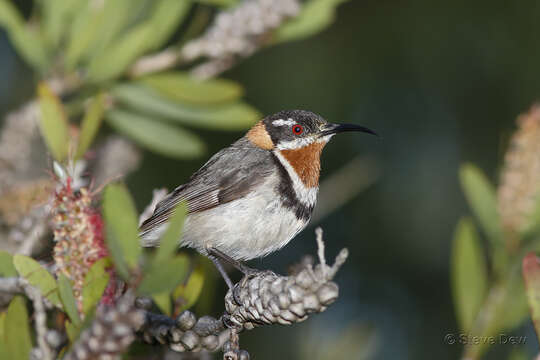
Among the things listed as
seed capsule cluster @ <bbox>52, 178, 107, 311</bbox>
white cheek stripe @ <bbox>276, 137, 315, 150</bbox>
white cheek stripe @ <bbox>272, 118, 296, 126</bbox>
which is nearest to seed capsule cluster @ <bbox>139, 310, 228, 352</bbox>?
seed capsule cluster @ <bbox>52, 178, 107, 311</bbox>

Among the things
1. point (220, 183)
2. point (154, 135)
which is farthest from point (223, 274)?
point (154, 135)

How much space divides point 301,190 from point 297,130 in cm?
47

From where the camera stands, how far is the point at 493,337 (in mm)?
2475

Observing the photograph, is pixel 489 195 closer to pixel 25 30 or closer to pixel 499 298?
pixel 499 298

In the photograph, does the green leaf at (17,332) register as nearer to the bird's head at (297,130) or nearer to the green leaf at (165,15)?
the green leaf at (165,15)

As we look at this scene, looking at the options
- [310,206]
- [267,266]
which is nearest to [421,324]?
[267,266]

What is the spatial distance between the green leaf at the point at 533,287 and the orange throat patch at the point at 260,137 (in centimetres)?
231

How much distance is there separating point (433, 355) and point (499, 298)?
2.29 metres

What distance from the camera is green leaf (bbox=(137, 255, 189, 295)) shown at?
1686 mm

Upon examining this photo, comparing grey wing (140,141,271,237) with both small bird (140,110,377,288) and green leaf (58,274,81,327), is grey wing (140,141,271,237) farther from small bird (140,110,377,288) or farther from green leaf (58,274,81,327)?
green leaf (58,274,81,327)

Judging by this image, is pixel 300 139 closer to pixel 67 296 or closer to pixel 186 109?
pixel 186 109

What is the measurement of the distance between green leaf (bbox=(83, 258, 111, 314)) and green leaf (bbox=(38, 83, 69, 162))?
543 millimetres

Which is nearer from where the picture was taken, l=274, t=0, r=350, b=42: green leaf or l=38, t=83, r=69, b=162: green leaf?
l=38, t=83, r=69, b=162: green leaf

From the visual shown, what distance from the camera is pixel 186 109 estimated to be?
10.8ft
